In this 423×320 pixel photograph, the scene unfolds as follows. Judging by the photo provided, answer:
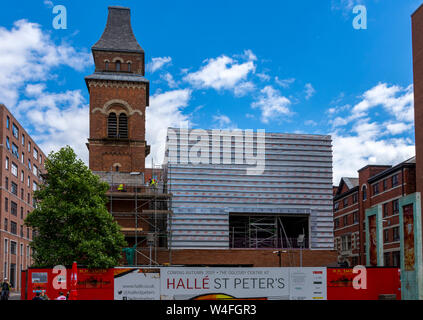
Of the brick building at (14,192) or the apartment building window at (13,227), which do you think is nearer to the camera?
the brick building at (14,192)

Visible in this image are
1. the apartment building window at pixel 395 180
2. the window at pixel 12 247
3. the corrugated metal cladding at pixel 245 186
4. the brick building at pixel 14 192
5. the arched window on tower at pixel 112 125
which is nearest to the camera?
the corrugated metal cladding at pixel 245 186

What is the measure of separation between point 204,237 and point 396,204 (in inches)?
996

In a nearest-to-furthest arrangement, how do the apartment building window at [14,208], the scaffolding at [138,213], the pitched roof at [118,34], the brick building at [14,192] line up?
the scaffolding at [138,213] → the pitched roof at [118,34] → the brick building at [14,192] → the apartment building window at [14,208]

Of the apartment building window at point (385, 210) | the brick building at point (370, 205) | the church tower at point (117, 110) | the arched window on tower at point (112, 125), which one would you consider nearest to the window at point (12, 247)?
the church tower at point (117, 110)

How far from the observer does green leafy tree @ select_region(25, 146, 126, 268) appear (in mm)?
33844

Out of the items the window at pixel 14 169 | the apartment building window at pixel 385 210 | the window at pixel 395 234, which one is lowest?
the window at pixel 395 234

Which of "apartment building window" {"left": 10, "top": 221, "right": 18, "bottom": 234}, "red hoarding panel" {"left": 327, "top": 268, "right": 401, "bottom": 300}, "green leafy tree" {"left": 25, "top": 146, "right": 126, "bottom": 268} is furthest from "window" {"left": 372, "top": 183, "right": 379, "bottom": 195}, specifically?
"apartment building window" {"left": 10, "top": 221, "right": 18, "bottom": 234}

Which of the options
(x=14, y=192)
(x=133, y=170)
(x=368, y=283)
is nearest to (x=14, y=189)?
(x=14, y=192)

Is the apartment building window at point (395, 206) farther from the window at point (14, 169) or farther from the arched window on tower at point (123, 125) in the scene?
the window at point (14, 169)

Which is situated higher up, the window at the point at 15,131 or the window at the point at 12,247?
the window at the point at 15,131

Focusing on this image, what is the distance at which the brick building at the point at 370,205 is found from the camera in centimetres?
5847

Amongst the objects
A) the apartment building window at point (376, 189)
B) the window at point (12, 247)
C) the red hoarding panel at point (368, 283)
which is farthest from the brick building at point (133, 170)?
the window at point (12, 247)

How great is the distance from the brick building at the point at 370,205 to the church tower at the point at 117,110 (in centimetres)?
2550

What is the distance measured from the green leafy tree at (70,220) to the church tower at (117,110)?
618 inches
